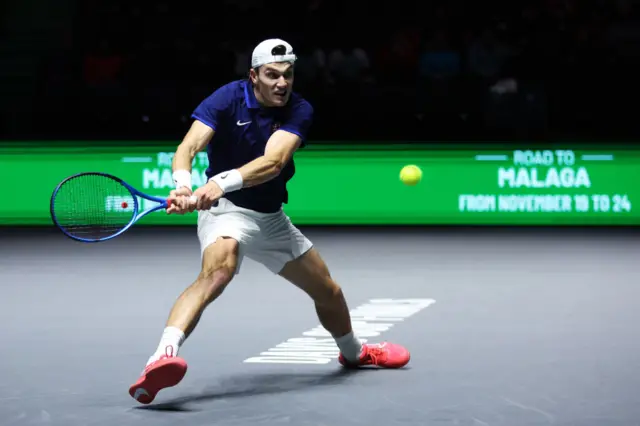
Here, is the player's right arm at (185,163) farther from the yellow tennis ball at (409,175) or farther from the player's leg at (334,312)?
the yellow tennis ball at (409,175)

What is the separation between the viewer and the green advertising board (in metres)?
15.4

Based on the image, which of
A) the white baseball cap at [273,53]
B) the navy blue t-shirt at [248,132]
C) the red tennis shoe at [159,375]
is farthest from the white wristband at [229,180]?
the red tennis shoe at [159,375]

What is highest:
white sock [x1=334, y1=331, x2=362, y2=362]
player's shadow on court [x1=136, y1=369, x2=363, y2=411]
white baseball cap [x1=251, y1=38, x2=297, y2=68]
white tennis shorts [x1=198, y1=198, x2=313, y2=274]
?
white baseball cap [x1=251, y1=38, x2=297, y2=68]

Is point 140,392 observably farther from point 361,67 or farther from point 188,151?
point 361,67

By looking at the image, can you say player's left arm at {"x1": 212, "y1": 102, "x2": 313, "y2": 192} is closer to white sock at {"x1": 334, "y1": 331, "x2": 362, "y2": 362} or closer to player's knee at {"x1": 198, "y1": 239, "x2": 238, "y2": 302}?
player's knee at {"x1": 198, "y1": 239, "x2": 238, "y2": 302}

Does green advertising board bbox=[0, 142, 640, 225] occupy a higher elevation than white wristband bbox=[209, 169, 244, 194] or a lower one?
higher

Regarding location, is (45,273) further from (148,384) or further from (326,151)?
Result: (148,384)


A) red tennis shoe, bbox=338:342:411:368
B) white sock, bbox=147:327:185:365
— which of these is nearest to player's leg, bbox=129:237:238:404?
white sock, bbox=147:327:185:365

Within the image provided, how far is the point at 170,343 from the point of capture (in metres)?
6.21

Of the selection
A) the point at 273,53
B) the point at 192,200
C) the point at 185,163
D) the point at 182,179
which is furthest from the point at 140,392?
the point at 273,53

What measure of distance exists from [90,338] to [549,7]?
10921 mm

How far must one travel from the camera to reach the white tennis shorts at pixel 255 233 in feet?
22.2

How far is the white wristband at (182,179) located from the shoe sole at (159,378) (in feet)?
2.83

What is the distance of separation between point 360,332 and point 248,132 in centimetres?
229
